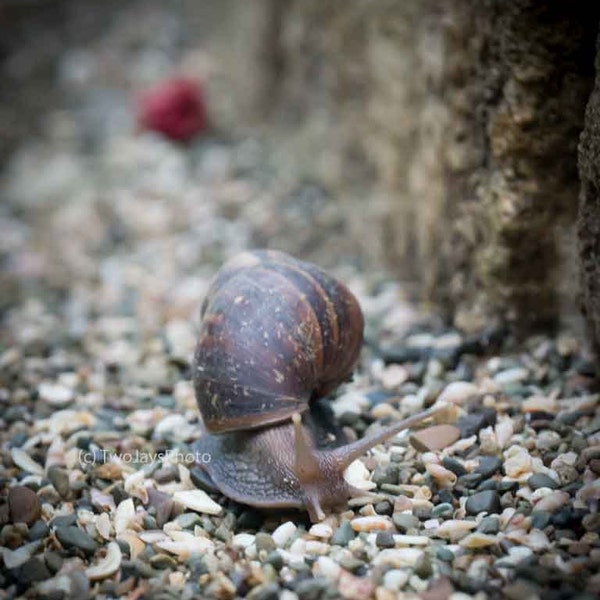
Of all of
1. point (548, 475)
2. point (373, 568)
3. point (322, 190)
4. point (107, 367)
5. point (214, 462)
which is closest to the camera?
point (373, 568)

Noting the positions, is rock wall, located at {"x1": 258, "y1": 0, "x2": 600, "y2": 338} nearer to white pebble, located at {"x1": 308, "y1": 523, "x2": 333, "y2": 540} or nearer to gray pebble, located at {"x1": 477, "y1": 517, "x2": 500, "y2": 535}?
gray pebble, located at {"x1": 477, "y1": 517, "x2": 500, "y2": 535}

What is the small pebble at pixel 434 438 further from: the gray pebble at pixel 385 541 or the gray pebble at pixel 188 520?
the gray pebble at pixel 188 520

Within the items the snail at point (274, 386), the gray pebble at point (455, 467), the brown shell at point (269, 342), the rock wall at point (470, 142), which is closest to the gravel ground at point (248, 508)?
the gray pebble at point (455, 467)

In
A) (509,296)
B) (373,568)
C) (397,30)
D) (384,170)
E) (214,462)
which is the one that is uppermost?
(397,30)

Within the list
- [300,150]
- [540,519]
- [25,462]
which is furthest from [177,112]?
[540,519]

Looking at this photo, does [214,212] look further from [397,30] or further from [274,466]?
[274,466]

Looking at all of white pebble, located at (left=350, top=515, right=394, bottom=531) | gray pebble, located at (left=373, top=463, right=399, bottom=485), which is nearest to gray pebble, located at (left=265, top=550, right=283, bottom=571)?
white pebble, located at (left=350, top=515, right=394, bottom=531)

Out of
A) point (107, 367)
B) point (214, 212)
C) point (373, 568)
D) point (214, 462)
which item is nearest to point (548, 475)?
point (373, 568)
